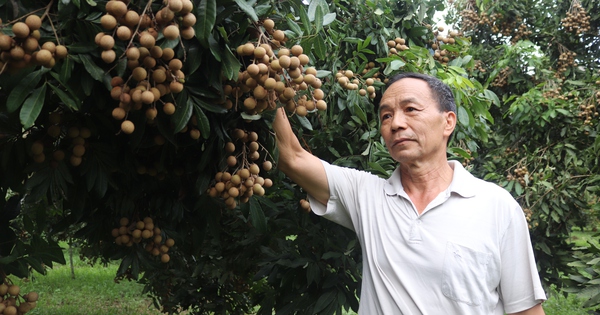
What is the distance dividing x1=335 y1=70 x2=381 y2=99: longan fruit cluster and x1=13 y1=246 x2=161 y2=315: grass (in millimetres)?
5884

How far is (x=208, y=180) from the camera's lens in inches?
61.7

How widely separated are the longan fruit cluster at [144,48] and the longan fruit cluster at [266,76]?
18 cm

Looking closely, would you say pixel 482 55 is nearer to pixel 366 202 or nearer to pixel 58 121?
pixel 366 202

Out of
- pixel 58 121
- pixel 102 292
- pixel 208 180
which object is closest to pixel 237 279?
pixel 208 180

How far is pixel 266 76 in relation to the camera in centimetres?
131

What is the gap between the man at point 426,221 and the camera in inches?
65.2

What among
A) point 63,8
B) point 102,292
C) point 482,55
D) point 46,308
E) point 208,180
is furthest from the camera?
point 102,292

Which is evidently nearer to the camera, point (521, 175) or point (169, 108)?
point (169, 108)

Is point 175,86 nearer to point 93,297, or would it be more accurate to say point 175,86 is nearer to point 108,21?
point 108,21

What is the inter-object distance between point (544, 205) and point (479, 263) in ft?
11.1

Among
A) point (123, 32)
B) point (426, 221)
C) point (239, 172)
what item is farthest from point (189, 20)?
point (426, 221)

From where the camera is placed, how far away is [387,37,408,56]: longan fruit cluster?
96.1 inches

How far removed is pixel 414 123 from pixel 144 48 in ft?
3.17

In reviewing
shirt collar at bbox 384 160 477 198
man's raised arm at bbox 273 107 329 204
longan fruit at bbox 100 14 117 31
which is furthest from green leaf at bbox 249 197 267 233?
longan fruit at bbox 100 14 117 31
